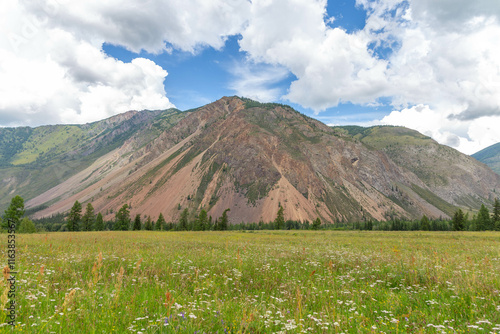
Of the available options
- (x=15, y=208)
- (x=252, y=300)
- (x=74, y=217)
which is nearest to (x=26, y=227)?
(x=74, y=217)

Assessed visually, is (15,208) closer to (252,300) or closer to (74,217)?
(74,217)

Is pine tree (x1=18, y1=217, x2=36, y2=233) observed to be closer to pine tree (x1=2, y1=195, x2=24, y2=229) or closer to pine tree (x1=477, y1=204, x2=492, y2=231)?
pine tree (x1=2, y1=195, x2=24, y2=229)

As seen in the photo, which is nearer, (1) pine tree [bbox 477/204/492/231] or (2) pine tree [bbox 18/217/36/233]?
(2) pine tree [bbox 18/217/36/233]

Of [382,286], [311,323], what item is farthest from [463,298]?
[311,323]

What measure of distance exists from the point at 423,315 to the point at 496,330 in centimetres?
137

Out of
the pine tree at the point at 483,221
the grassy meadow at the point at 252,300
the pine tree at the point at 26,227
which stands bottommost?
the pine tree at the point at 26,227

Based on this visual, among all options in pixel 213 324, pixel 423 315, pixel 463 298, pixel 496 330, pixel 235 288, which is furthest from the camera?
pixel 235 288

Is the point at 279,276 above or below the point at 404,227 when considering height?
above

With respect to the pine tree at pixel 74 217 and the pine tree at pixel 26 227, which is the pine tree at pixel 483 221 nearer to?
the pine tree at pixel 74 217

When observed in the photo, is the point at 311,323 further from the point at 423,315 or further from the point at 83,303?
the point at 83,303

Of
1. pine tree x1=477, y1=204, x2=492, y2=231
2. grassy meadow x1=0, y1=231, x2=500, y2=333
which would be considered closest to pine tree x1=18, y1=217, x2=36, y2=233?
grassy meadow x1=0, y1=231, x2=500, y2=333

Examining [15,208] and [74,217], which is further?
[74,217]

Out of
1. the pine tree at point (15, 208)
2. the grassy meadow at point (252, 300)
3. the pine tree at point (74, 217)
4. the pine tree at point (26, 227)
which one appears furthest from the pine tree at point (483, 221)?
the pine tree at point (26, 227)

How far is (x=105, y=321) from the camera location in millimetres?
5465
